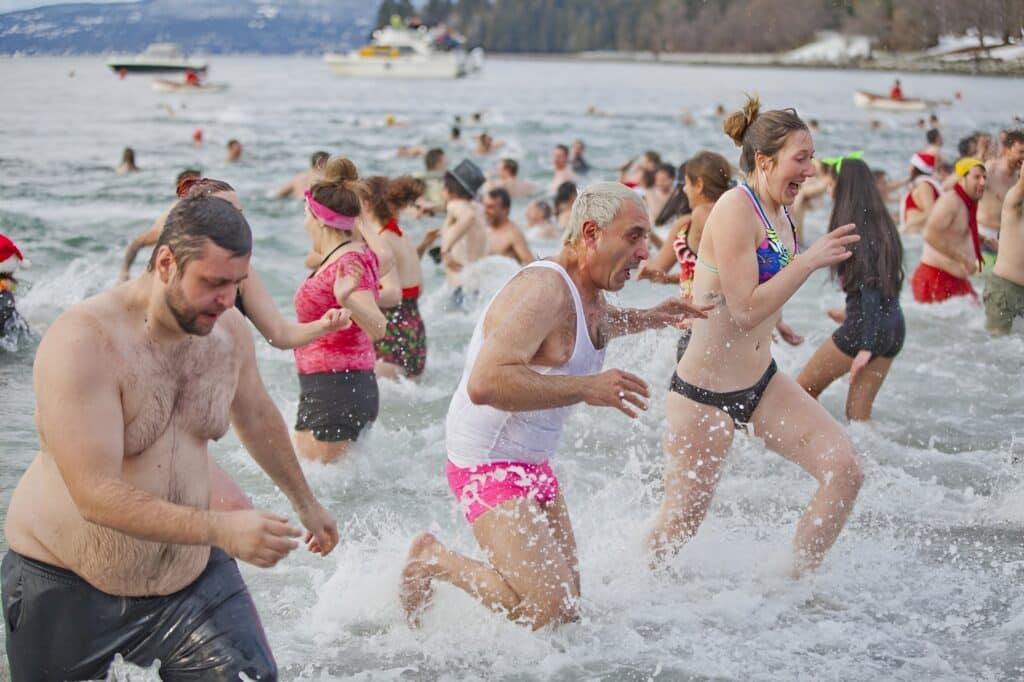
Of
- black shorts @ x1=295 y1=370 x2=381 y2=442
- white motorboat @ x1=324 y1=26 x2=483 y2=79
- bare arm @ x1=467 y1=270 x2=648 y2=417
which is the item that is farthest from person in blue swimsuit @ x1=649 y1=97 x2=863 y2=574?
white motorboat @ x1=324 y1=26 x2=483 y2=79

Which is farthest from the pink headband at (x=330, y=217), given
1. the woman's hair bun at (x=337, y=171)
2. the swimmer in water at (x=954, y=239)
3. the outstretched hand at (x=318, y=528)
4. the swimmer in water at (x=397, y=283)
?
the swimmer in water at (x=954, y=239)

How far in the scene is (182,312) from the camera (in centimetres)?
268

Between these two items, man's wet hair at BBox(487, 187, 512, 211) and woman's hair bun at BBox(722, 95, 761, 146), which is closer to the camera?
woman's hair bun at BBox(722, 95, 761, 146)

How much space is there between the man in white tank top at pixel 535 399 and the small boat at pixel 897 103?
44.6 m

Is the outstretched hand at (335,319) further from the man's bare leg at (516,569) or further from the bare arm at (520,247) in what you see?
the bare arm at (520,247)

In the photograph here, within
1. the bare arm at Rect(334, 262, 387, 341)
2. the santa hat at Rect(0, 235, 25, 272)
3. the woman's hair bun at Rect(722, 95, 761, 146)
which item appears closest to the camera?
the woman's hair bun at Rect(722, 95, 761, 146)

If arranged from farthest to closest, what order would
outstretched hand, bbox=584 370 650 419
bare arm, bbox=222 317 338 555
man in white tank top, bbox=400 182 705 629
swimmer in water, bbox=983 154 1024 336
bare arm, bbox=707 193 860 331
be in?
1. swimmer in water, bbox=983 154 1024 336
2. bare arm, bbox=707 193 860 331
3. man in white tank top, bbox=400 182 705 629
4. outstretched hand, bbox=584 370 650 419
5. bare arm, bbox=222 317 338 555

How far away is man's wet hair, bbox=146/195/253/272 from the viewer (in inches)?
105

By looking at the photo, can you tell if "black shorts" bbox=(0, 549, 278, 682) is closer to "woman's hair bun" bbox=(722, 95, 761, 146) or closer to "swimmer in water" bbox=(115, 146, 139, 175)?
"woman's hair bun" bbox=(722, 95, 761, 146)

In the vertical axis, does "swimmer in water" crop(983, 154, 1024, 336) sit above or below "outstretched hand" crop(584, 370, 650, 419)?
below

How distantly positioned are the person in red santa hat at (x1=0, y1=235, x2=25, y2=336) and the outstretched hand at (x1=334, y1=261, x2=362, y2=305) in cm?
420

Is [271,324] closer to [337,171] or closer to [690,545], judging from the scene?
[337,171]

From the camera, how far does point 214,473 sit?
372cm

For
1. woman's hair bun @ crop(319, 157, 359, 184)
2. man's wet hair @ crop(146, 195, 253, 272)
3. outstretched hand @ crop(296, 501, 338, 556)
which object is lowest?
outstretched hand @ crop(296, 501, 338, 556)
